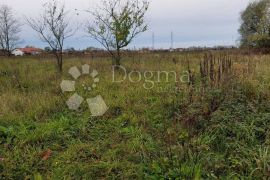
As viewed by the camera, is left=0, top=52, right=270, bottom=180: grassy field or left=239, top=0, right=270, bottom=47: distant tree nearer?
left=0, top=52, right=270, bottom=180: grassy field

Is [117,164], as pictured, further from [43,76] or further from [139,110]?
[43,76]

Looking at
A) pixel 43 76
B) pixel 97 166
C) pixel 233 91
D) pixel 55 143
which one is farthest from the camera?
pixel 43 76

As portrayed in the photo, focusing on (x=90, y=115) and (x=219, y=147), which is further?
(x=90, y=115)

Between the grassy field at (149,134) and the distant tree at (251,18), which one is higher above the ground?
the distant tree at (251,18)

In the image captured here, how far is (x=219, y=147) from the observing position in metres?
3.73

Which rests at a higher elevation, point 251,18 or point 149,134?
point 251,18

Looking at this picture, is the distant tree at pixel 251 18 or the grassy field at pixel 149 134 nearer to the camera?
the grassy field at pixel 149 134

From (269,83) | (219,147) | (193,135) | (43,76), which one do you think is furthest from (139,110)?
(43,76)

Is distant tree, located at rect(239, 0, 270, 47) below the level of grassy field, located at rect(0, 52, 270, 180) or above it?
above

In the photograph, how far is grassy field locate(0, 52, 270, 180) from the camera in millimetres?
3312

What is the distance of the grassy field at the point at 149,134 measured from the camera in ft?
10.9

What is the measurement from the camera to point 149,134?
4164 millimetres

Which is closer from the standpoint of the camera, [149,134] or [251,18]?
[149,134]

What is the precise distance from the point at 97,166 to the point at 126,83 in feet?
11.7
